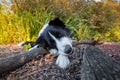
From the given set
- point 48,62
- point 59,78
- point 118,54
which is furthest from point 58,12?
point 59,78

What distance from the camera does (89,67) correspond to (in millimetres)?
3375

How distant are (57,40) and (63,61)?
60cm

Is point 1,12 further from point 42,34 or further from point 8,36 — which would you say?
point 42,34

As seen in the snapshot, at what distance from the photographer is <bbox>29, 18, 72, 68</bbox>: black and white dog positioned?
16.7ft

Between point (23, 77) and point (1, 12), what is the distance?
494 cm

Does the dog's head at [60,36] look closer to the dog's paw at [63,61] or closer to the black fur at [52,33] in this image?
the black fur at [52,33]

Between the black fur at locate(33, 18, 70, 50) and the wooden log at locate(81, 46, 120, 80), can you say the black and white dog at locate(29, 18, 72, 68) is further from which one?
the wooden log at locate(81, 46, 120, 80)

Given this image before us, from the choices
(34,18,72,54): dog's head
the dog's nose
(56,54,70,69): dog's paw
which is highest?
(34,18,72,54): dog's head

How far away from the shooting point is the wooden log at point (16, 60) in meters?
4.43

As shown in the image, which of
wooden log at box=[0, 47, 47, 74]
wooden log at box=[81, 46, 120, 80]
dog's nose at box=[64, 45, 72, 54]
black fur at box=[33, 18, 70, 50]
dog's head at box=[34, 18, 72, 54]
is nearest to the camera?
wooden log at box=[81, 46, 120, 80]

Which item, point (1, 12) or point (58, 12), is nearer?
point (1, 12)

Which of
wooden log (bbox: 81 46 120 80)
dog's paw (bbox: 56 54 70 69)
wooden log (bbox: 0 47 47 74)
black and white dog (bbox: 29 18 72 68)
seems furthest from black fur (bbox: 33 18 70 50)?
wooden log (bbox: 81 46 120 80)

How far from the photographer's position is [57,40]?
527 centimetres

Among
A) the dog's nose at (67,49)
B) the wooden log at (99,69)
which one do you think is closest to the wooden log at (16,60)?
the dog's nose at (67,49)
